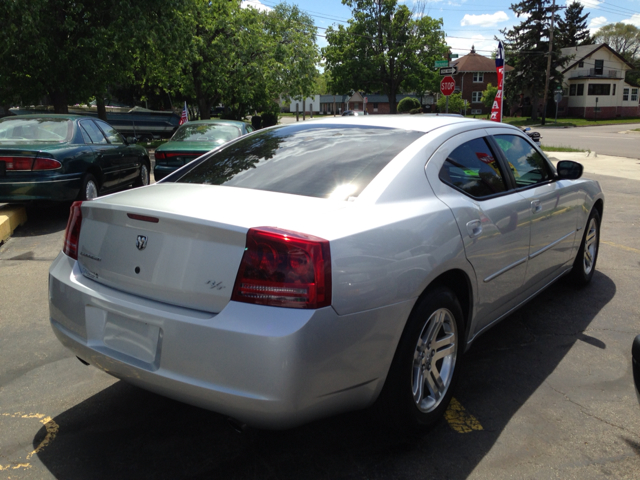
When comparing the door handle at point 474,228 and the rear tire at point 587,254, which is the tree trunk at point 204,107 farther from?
the door handle at point 474,228

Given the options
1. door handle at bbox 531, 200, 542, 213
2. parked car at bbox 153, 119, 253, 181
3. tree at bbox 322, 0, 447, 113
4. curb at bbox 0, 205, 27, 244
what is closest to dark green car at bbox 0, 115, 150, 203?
curb at bbox 0, 205, 27, 244

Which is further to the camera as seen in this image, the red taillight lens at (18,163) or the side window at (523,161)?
the red taillight lens at (18,163)

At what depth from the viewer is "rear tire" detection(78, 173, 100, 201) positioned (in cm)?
817

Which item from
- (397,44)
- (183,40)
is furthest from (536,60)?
(183,40)

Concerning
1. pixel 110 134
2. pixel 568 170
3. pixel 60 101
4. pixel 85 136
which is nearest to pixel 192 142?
pixel 110 134

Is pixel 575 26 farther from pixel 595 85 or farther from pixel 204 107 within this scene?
pixel 204 107

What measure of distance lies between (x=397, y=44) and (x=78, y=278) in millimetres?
57015

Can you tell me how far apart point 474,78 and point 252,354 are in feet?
274

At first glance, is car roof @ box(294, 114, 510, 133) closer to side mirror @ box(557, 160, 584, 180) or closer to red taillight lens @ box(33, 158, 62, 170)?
side mirror @ box(557, 160, 584, 180)

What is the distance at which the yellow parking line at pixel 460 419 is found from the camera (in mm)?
2951

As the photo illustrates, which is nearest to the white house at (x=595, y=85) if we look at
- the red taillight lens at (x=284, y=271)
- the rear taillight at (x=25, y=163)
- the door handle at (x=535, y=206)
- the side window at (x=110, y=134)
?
→ the side window at (x=110, y=134)

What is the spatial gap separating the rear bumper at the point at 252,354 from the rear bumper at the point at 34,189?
5.80 metres

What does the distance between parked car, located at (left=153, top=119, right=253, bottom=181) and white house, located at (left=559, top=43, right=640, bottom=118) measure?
66.1m

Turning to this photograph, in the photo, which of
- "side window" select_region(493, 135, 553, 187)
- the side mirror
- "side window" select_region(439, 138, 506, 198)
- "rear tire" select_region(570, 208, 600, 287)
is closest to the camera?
"side window" select_region(439, 138, 506, 198)
